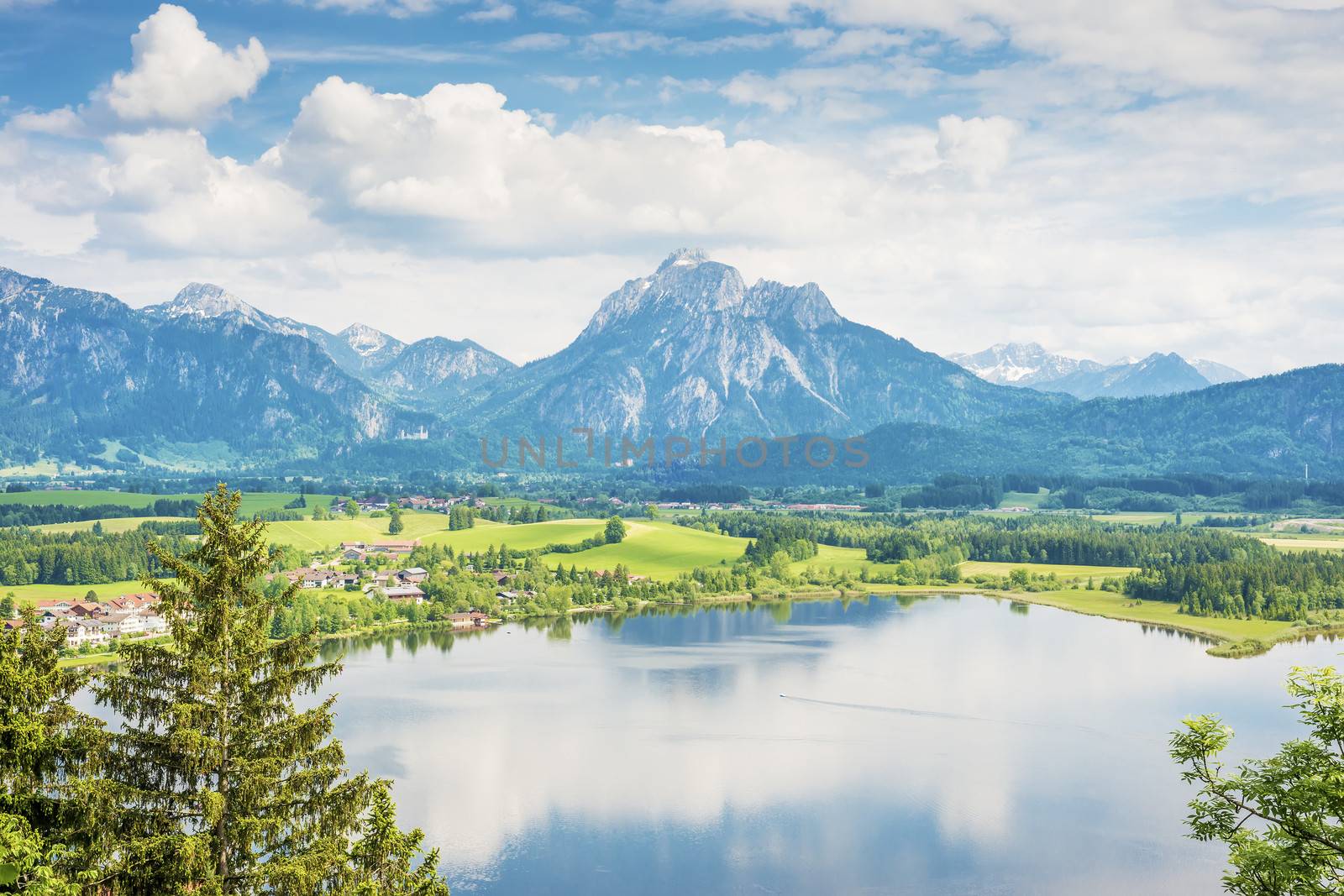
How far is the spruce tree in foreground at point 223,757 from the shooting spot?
13172 mm

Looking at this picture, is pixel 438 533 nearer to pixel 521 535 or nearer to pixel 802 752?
pixel 521 535

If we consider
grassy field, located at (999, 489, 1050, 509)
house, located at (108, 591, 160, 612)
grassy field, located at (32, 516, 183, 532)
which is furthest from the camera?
grassy field, located at (999, 489, 1050, 509)

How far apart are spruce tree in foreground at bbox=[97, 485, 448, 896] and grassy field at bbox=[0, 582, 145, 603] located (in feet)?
234

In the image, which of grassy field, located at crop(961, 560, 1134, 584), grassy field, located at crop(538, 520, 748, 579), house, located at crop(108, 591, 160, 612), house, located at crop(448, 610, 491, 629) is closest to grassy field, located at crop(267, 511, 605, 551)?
grassy field, located at crop(538, 520, 748, 579)

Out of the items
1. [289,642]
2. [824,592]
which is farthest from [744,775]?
[824,592]

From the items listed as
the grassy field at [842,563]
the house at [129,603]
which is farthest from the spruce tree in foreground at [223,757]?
the grassy field at [842,563]

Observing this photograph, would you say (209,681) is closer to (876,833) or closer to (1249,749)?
(876,833)

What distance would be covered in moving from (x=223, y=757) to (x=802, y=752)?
35260 millimetres

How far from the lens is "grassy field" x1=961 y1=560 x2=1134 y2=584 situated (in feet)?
338

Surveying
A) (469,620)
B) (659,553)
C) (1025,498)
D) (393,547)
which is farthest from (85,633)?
(1025,498)

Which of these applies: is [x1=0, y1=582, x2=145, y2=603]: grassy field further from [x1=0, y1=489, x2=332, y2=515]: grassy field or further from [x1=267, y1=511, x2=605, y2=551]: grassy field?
[x1=0, y1=489, x2=332, y2=515]: grassy field

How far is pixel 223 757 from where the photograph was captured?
13453 mm

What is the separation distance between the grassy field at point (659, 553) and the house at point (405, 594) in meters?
17.2

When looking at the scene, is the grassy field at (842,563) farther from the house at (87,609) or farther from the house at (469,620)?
the house at (87,609)
